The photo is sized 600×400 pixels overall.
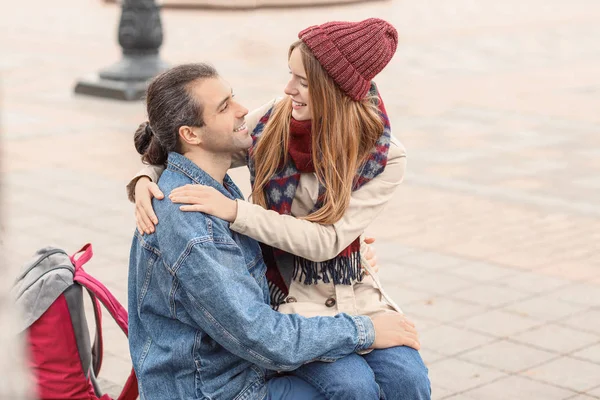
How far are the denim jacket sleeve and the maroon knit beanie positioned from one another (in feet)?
1.95

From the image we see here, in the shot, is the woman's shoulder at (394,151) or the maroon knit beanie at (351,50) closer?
the maroon knit beanie at (351,50)

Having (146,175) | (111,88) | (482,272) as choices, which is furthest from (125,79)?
(146,175)

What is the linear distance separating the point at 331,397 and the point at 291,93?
2.90 feet

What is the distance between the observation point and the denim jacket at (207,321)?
2.72 meters

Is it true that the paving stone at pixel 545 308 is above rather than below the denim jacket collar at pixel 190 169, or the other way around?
below

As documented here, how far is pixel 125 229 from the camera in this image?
6.72 m

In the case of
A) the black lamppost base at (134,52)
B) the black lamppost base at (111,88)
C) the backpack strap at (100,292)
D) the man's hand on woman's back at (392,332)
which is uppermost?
the man's hand on woman's back at (392,332)

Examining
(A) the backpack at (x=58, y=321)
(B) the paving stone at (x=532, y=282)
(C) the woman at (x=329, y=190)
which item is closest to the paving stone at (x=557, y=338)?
(B) the paving stone at (x=532, y=282)

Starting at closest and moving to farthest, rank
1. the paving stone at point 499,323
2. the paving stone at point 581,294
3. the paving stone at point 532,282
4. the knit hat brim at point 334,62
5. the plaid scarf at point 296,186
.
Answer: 1. the knit hat brim at point 334,62
2. the plaid scarf at point 296,186
3. the paving stone at point 499,323
4. the paving stone at point 581,294
5. the paving stone at point 532,282

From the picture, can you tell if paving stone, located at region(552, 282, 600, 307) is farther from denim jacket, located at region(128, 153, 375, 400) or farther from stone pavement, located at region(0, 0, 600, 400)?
denim jacket, located at region(128, 153, 375, 400)

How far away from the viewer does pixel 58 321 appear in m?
3.28

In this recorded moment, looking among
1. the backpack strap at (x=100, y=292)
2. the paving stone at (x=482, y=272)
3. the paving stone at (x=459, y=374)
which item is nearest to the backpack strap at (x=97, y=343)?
the backpack strap at (x=100, y=292)

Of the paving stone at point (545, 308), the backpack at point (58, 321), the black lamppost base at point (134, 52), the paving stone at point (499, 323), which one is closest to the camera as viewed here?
the backpack at point (58, 321)

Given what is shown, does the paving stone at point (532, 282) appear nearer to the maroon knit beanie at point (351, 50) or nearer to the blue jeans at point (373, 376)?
the blue jeans at point (373, 376)
